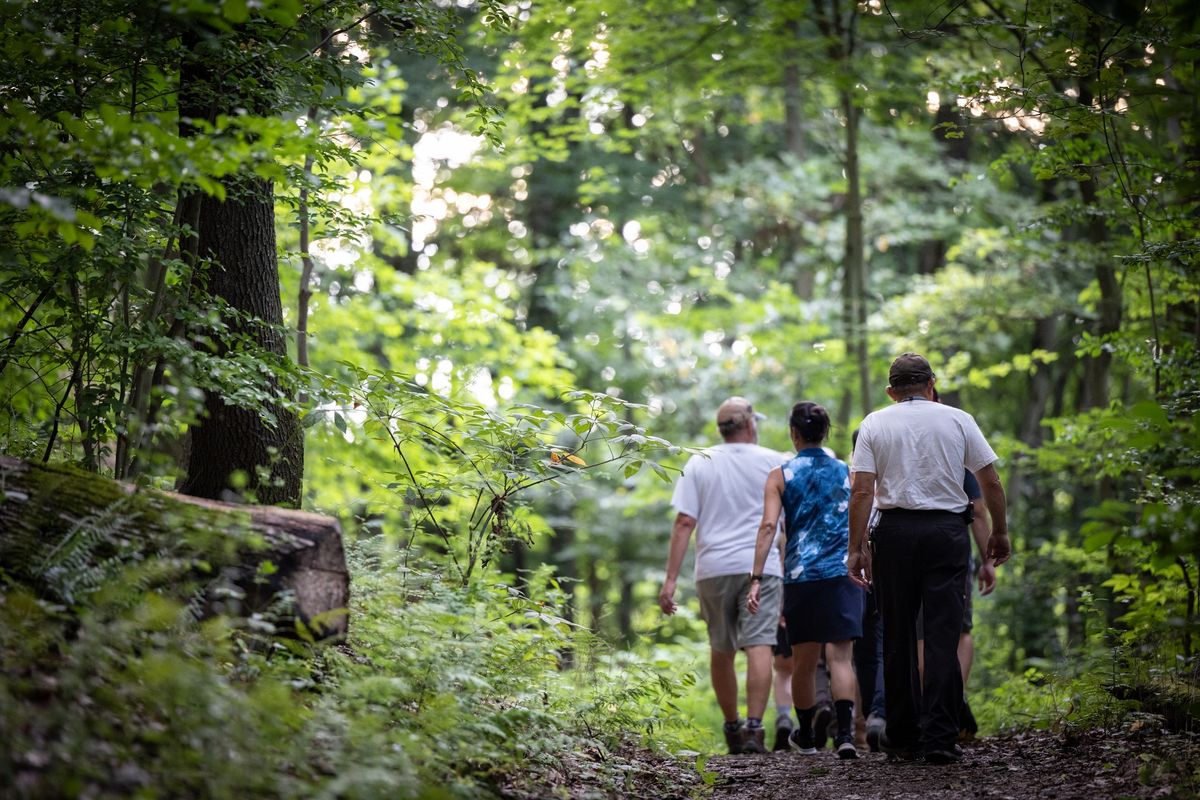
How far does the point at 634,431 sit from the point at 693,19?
844 centimetres

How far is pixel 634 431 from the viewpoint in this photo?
6.71 m

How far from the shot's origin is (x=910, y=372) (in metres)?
6.32

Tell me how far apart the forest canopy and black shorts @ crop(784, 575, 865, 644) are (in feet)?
3.23

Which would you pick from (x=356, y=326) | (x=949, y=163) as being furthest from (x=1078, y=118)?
(x=949, y=163)

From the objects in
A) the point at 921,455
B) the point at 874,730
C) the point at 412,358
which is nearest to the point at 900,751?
the point at 874,730

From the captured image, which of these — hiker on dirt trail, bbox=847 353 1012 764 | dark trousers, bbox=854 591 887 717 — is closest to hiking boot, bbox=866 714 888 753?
dark trousers, bbox=854 591 887 717

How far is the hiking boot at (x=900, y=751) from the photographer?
625 centimetres

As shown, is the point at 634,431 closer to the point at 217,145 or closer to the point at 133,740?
the point at 217,145

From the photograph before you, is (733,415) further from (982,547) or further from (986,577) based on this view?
(986,577)

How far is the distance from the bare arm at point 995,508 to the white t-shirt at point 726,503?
1908 mm

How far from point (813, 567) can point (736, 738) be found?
156 cm

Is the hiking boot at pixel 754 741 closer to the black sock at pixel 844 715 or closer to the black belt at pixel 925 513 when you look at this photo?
the black sock at pixel 844 715

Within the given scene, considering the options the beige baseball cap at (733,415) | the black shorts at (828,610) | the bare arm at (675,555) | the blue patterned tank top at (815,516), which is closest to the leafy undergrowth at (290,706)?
the black shorts at (828,610)

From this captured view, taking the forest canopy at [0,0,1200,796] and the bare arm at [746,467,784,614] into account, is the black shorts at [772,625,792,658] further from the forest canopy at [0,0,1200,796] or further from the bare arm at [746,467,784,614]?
the forest canopy at [0,0,1200,796]
